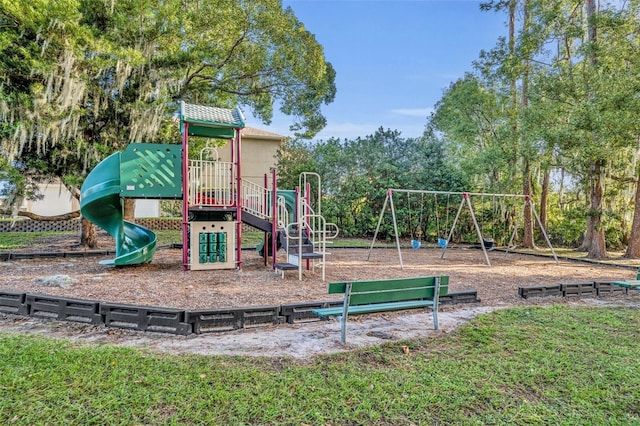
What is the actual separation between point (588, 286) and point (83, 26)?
12.2 metres

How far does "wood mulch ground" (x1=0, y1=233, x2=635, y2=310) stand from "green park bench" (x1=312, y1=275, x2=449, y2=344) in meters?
1.68

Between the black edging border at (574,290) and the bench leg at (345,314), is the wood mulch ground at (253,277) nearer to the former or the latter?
the black edging border at (574,290)

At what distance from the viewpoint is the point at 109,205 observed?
328 inches

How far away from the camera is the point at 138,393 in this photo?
254cm

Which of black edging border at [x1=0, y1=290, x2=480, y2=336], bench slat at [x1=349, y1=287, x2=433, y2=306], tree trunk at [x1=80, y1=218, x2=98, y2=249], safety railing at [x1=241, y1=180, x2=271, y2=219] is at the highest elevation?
safety railing at [x1=241, y1=180, x2=271, y2=219]

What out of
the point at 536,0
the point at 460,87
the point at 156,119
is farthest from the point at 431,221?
the point at 156,119

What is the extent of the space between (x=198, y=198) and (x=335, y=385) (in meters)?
6.70

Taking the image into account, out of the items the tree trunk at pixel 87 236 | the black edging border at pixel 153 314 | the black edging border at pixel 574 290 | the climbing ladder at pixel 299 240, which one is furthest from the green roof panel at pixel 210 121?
the black edging border at pixel 574 290

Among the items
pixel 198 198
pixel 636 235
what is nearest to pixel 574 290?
pixel 636 235

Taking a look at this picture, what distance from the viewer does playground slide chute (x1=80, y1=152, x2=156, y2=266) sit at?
7887 millimetres

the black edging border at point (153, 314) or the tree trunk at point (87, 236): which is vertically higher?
the tree trunk at point (87, 236)

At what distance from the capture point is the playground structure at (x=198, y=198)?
7910 millimetres

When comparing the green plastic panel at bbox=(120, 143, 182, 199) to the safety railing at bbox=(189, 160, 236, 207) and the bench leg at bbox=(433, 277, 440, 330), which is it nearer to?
the safety railing at bbox=(189, 160, 236, 207)

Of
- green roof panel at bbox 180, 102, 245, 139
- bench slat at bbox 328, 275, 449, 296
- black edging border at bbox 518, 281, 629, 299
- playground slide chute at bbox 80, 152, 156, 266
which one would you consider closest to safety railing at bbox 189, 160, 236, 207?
green roof panel at bbox 180, 102, 245, 139
